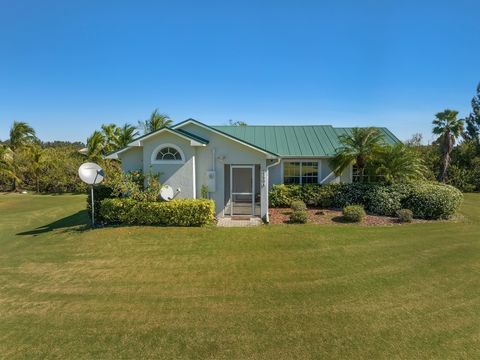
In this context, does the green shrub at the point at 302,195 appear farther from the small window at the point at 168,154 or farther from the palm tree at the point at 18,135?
the palm tree at the point at 18,135

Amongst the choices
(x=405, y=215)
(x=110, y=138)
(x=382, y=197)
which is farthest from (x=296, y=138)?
(x=110, y=138)

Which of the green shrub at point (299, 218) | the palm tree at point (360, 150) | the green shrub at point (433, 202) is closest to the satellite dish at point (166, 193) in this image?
the green shrub at point (299, 218)

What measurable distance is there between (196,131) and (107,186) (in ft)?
17.5

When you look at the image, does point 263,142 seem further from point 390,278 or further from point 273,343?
point 273,343

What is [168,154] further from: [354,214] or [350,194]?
[350,194]

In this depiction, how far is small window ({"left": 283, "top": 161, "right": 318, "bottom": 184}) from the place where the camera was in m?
19.1

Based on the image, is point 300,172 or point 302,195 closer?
point 302,195

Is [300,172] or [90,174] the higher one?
[300,172]

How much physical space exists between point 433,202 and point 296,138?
9.30 meters

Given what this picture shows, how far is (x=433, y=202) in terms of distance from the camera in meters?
14.8

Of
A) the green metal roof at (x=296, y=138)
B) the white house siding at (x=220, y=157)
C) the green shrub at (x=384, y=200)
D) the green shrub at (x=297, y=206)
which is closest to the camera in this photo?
the white house siding at (x=220, y=157)

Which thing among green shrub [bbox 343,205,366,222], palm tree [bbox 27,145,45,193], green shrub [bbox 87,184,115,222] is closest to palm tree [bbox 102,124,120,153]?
palm tree [bbox 27,145,45,193]

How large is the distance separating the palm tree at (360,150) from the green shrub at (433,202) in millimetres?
2975

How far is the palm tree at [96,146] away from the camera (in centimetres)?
3016
